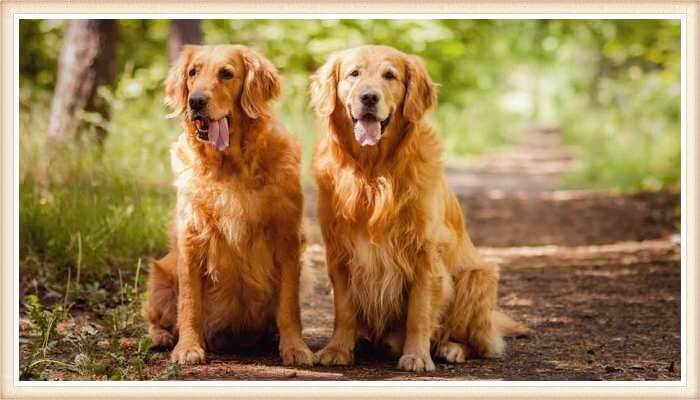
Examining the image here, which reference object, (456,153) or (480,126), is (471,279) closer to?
(456,153)

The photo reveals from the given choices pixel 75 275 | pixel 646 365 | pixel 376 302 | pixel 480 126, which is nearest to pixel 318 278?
pixel 75 275

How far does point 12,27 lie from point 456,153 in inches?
553

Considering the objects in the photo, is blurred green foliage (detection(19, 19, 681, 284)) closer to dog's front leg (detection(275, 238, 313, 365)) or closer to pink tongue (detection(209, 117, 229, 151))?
pink tongue (detection(209, 117, 229, 151))

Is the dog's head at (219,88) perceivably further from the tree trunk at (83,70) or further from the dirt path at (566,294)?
the tree trunk at (83,70)

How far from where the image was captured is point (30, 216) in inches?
239

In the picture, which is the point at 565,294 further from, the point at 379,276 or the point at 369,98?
the point at 369,98

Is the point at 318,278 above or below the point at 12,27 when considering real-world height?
below

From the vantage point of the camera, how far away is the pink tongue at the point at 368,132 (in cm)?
446

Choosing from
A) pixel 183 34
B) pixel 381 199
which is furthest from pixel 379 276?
pixel 183 34

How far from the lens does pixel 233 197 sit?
4531mm

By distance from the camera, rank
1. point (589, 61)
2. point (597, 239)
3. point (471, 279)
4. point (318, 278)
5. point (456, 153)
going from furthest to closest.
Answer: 1. point (589, 61)
2. point (456, 153)
3. point (597, 239)
4. point (318, 278)
5. point (471, 279)

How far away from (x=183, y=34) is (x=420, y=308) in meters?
4.39

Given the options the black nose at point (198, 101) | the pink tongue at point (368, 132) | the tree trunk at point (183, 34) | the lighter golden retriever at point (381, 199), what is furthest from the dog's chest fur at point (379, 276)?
the tree trunk at point (183, 34)

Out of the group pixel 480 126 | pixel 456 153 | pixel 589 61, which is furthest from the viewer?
pixel 589 61
